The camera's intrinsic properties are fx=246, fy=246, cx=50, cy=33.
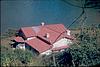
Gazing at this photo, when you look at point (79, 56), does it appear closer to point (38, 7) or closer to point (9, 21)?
point (9, 21)

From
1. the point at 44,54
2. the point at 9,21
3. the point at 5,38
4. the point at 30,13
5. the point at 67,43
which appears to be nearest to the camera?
the point at 44,54

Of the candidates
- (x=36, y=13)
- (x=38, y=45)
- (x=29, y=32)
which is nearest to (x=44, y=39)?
(x=38, y=45)

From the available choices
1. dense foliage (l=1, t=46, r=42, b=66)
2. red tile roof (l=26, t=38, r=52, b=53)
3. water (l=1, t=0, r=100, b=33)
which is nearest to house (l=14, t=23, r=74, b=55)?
red tile roof (l=26, t=38, r=52, b=53)

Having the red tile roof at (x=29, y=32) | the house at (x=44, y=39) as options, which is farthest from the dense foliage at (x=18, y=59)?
the red tile roof at (x=29, y=32)

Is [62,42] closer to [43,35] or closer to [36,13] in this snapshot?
[43,35]

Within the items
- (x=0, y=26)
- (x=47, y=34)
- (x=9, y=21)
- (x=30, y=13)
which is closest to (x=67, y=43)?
(x=47, y=34)

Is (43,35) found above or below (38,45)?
above

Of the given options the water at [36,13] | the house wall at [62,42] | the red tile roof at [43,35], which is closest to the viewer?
the red tile roof at [43,35]

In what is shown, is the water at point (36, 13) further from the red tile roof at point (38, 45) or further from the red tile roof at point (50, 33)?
the red tile roof at point (38, 45)
